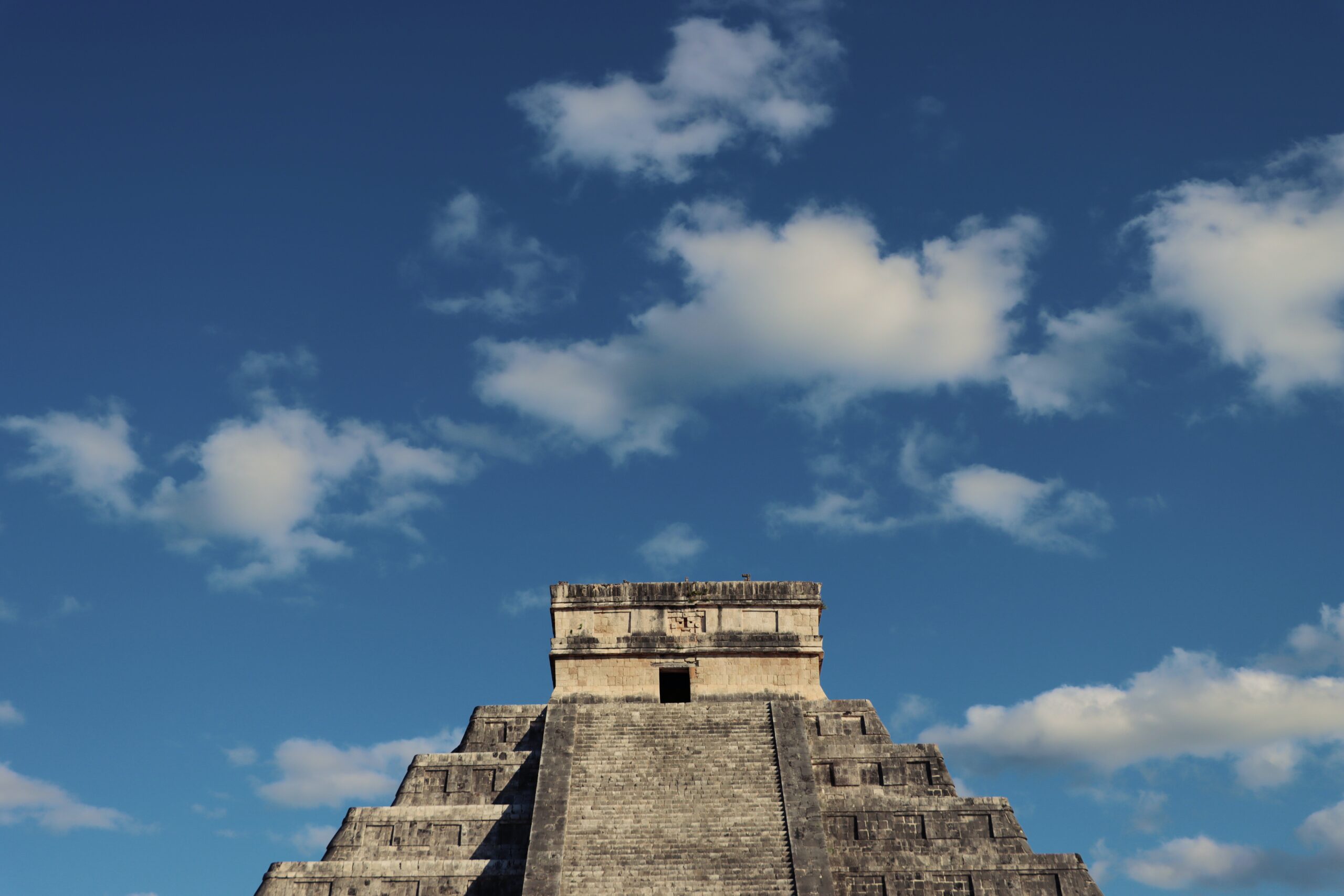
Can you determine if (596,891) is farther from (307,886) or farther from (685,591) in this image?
(685,591)

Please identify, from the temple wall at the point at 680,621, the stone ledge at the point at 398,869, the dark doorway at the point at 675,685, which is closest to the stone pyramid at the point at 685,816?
the stone ledge at the point at 398,869

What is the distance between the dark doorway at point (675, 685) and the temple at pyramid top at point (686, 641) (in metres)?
0.02

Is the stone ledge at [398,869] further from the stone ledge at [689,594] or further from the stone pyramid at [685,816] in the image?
the stone ledge at [689,594]

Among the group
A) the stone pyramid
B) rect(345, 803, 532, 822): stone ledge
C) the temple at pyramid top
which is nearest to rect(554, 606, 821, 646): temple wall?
the temple at pyramid top

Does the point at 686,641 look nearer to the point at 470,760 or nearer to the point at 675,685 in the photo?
the point at 675,685

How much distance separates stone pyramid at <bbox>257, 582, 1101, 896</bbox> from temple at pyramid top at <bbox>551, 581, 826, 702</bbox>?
0.16 metres

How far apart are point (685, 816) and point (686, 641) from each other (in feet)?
16.5

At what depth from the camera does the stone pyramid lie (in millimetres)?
15484

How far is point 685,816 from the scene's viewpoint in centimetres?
1634

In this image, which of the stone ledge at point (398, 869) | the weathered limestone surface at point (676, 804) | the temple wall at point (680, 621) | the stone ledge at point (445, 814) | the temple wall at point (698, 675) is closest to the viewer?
the weathered limestone surface at point (676, 804)

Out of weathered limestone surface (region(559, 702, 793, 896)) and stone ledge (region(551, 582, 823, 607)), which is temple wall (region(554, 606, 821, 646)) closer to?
stone ledge (region(551, 582, 823, 607))

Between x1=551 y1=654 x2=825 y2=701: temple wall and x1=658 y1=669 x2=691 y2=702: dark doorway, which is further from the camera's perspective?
x1=658 y1=669 x2=691 y2=702: dark doorway

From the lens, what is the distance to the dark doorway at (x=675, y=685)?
21031 mm

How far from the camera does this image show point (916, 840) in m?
17.0
